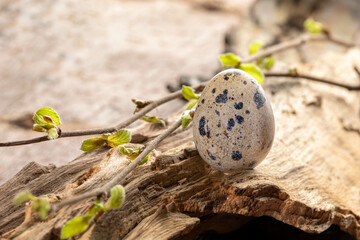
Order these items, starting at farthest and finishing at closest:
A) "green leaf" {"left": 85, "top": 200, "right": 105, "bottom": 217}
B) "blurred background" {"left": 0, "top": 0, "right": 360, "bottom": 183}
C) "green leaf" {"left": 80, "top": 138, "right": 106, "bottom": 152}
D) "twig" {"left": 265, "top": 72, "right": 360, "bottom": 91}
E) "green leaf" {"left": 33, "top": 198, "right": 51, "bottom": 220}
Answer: "blurred background" {"left": 0, "top": 0, "right": 360, "bottom": 183}
"twig" {"left": 265, "top": 72, "right": 360, "bottom": 91}
"green leaf" {"left": 80, "top": 138, "right": 106, "bottom": 152}
"green leaf" {"left": 85, "top": 200, "right": 105, "bottom": 217}
"green leaf" {"left": 33, "top": 198, "right": 51, "bottom": 220}

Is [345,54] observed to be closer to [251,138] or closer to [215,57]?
[215,57]

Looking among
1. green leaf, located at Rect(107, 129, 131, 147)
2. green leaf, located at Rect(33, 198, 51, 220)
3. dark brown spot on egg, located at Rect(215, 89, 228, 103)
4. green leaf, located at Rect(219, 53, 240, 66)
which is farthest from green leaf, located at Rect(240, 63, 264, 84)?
green leaf, located at Rect(33, 198, 51, 220)

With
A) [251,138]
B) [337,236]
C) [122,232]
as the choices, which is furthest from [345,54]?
[122,232]

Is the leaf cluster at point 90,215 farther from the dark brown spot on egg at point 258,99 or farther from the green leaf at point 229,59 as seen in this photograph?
the green leaf at point 229,59

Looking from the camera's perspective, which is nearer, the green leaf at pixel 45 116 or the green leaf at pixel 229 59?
the green leaf at pixel 45 116

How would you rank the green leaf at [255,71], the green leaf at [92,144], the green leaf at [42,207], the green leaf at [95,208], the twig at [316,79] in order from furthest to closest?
1. the twig at [316,79]
2. the green leaf at [255,71]
3. the green leaf at [92,144]
4. the green leaf at [95,208]
5. the green leaf at [42,207]

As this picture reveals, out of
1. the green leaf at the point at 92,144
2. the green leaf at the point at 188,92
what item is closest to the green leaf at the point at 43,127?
the green leaf at the point at 92,144

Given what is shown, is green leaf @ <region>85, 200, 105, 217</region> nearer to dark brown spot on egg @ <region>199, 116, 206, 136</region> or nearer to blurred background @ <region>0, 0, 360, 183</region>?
dark brown spot on egg @ <region>199, 116, 206, 136</region>
